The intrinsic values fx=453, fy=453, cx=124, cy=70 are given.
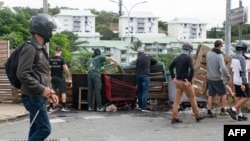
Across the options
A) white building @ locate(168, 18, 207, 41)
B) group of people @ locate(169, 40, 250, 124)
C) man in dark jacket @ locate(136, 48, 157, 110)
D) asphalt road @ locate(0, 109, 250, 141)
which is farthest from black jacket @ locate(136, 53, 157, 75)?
white building @ locate(168, 18, 207, 41)

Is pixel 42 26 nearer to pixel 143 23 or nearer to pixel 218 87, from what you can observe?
pixel 218 87

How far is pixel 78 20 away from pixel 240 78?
114 metres

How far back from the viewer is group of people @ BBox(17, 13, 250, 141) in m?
5.45

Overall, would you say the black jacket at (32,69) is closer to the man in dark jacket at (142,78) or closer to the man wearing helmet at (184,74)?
the man wearing helmet at (184,74)

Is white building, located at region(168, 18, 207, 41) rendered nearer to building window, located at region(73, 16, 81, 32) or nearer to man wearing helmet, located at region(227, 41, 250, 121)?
building window, located at region(73, 16, 81, 32)

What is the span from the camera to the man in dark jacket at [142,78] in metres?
12.6

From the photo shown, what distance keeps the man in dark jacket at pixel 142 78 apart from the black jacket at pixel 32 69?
7.06 m

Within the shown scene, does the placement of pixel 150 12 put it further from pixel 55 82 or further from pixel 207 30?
pixel 55 82

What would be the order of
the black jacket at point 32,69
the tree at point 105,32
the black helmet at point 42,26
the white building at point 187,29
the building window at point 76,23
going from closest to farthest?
the black jacket at point 32,69 < the black helmet at point 42,26 < the tree at point 105,32 < the building window at point 76,23 < the white building at point 187,29

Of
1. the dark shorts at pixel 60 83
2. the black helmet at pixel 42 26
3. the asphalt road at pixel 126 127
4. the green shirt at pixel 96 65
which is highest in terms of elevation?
the black helmet at pixel 42 26


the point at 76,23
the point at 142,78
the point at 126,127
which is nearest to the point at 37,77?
the point at 126,127

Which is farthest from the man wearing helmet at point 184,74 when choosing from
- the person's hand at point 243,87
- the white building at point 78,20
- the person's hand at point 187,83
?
the white building at point 78,20

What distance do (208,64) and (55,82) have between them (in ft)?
14.3

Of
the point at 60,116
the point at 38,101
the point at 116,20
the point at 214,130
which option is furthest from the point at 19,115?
the point at 116,20
